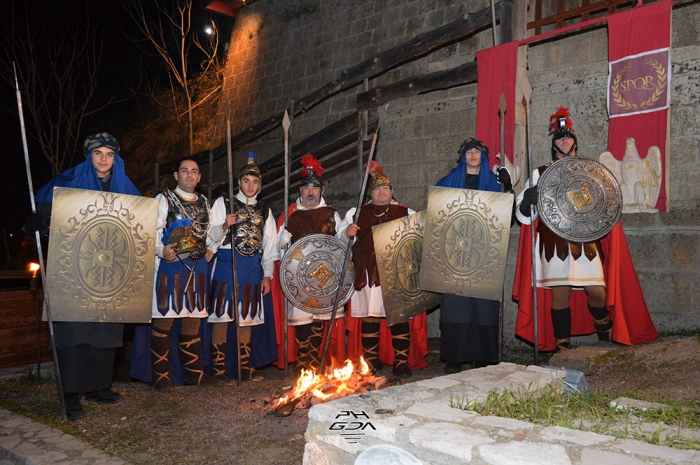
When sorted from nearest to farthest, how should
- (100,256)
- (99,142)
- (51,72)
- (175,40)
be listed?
(100,256), (99,142), (175,40), (51,72)

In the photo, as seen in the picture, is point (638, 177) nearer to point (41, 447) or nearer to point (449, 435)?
point (449, 435)

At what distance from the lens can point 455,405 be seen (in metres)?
2.53

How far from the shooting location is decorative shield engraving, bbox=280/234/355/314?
467 cm

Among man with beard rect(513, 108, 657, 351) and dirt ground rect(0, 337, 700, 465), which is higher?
man with beard rect(513, 108, 657, 351)

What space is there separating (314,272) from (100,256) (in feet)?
5.06

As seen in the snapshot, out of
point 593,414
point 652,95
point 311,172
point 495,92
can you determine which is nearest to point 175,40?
point 495,92

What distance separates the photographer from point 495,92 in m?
5.80

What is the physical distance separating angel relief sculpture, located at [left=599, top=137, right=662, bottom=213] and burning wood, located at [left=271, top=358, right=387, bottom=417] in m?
2.43

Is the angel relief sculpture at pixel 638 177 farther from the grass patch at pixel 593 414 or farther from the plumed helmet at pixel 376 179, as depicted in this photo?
the grass patch at pixel 593 414

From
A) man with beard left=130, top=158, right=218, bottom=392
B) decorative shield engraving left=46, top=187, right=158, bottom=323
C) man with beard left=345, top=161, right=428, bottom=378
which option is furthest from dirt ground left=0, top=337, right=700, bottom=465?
man with beard left=345, top=161, right=428, bottom=378

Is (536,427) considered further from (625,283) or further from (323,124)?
(323,124)

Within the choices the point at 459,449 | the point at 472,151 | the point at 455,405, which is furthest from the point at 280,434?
the point at 472,151

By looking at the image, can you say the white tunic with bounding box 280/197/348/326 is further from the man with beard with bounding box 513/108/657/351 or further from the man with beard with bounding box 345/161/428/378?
the man with beard with bounding box 513/108/657/351

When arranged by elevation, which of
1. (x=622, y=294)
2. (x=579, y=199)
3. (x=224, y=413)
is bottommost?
(x=224, y=413)
